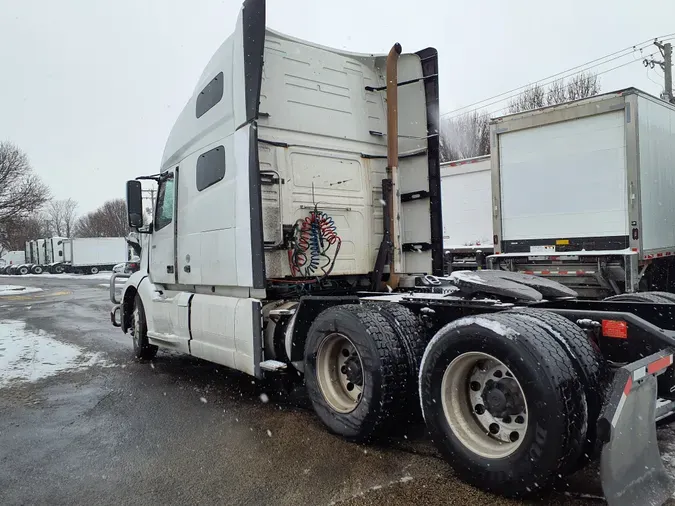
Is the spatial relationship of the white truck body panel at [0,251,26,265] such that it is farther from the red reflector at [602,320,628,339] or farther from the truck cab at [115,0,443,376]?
the red reflector at [602,320,628,339]

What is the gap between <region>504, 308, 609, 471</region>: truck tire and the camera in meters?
2.90

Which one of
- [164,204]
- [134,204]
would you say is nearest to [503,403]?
[164,204]

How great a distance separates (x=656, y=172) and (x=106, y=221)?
9204cm

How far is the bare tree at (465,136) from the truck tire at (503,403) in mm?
30154

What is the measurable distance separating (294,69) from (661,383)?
445 cm

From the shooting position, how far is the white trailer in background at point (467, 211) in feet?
47.5

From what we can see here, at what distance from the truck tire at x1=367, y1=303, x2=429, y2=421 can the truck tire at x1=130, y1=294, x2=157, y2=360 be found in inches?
181

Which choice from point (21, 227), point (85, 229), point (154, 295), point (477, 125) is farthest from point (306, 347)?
point (85, 229)

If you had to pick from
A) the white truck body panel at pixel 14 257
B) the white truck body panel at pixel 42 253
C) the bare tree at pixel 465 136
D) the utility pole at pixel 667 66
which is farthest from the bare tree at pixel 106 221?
the utility pole at pixel 667 66

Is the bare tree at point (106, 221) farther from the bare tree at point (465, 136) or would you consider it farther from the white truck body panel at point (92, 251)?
the bare tree at point (465, 136)

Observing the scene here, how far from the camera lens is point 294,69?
5.79m

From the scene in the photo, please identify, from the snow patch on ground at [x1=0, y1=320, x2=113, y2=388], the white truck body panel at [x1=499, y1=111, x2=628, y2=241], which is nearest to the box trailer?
the white truck body panel at [x1=499, y1=111, x2=628, y2=241]

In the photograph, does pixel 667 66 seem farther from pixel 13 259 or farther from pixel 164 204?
pixel 13 259

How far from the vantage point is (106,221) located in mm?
90312
